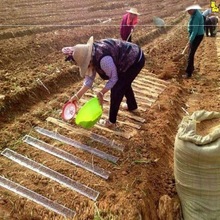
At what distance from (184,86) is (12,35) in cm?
509


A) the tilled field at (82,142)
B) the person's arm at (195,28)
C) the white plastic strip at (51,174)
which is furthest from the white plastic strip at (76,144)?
the person's arm at (195,28)

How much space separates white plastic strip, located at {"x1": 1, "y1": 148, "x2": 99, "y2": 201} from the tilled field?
10mm

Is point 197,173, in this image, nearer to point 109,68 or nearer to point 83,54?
point 109,68

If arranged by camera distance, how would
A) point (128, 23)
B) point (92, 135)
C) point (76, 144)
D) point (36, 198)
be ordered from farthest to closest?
point (128, 23) → point (92, 135) → point (76, 144) → point (36, 198)

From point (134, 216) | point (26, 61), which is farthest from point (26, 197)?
point (26, 61)

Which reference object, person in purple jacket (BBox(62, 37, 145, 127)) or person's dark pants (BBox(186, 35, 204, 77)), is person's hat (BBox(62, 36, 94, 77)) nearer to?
person in purple jacket (BBox(62, 37, 145, 127))

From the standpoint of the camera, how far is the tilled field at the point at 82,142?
3.30 metres

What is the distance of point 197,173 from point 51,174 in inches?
60.1

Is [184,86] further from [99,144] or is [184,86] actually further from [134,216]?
[134,216]

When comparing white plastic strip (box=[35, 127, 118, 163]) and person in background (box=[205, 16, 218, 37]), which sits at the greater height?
white plastic strip (box=[35, 127, 118, 163])

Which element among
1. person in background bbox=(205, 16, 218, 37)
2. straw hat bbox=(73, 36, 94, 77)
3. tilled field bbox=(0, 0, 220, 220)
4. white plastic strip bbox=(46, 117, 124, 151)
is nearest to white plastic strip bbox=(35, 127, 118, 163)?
tilled field bbox=(0, 0, 220, 220)

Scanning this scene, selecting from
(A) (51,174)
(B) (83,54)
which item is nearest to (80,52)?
(B) (83,54)

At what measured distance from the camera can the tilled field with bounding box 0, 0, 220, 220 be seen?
330 cm

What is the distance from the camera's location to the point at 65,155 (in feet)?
12.7
